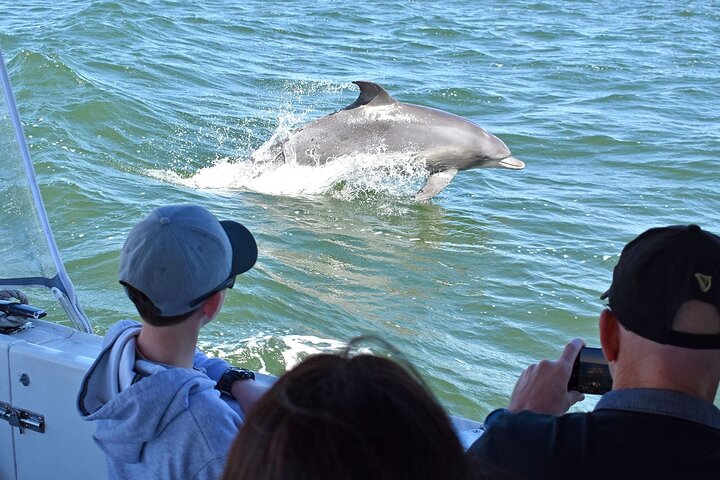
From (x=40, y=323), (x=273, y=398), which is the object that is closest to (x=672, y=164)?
(x=40, y=323)

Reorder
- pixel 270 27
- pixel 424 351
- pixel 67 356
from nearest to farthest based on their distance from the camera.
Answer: pixel 67 356, pixel 424 351, pixel 270 27

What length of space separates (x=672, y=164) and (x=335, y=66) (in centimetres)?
670

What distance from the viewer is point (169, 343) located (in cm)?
257

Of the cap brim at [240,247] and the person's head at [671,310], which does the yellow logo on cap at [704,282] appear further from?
the cap brim at [240,247]

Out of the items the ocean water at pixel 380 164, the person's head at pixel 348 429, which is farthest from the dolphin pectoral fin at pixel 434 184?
the person's head at pixel 348 429

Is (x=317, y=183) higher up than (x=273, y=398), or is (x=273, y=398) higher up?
(x=273, y=398)

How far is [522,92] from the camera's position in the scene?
645 inches

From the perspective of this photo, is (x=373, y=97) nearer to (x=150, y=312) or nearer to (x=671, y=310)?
(x=150, y=312)

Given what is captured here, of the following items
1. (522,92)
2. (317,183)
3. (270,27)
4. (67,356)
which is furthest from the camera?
(270,27)

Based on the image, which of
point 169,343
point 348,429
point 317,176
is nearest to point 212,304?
point 169,343

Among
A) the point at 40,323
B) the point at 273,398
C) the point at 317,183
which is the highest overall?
the point at 273,398

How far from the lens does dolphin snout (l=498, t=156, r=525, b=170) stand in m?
12.1

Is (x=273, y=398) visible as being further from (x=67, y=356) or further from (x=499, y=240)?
(x=499, y=240)

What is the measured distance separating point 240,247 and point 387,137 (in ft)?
28.8
